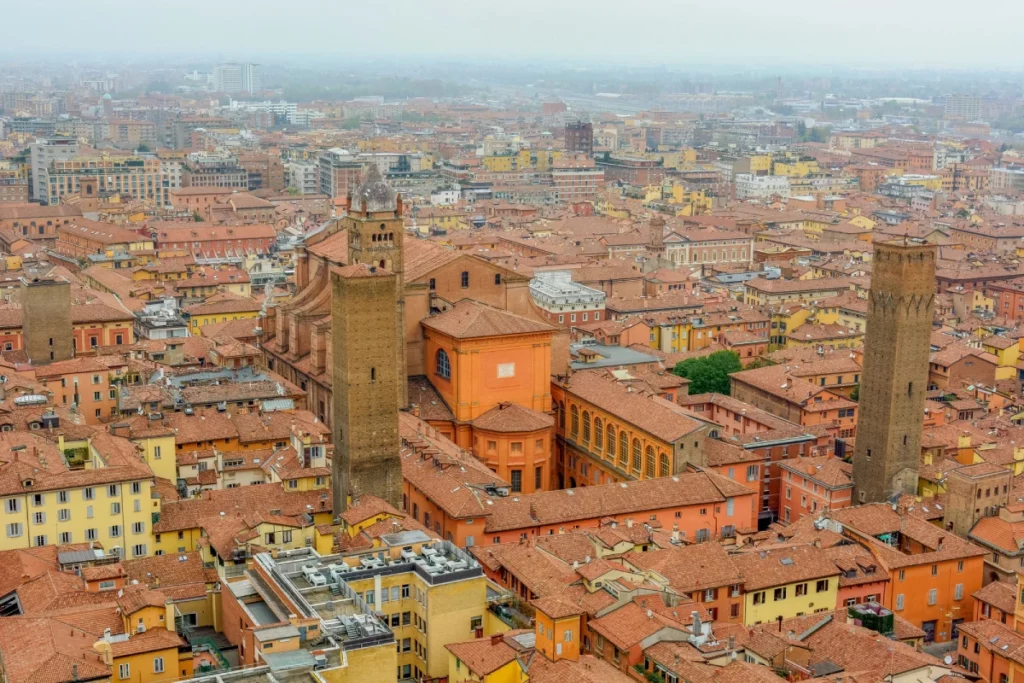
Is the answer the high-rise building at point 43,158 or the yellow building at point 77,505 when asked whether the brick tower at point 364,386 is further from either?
the high-rise building at point 43,158

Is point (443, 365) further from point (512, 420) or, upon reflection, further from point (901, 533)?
point (901, 533)

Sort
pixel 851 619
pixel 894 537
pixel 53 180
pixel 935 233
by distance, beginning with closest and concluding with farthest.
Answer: pixel 851 619 → pixel 894 537 → pixel 935 233 → pixel 53 180

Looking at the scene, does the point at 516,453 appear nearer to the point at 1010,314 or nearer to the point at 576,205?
the point at 1010,314

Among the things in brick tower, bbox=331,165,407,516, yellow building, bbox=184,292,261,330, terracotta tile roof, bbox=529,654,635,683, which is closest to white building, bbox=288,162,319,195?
yellow building, bbox=184,292,261,330

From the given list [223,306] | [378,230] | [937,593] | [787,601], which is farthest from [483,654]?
[223,306]

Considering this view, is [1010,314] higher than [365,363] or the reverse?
the reverse

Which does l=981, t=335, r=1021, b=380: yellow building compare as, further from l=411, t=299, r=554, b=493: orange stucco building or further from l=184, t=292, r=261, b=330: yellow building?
l=184, t=292, r=261, b=330: yellow building

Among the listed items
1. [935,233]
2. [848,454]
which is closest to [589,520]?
[848,454]
